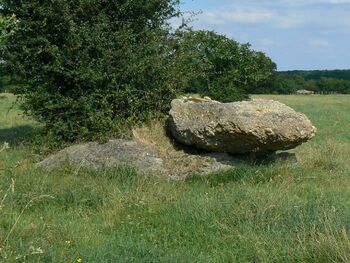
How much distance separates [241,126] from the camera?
9875mm

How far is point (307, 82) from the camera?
104 meters

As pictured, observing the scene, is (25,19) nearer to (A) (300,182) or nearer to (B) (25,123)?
(A) (300,182)

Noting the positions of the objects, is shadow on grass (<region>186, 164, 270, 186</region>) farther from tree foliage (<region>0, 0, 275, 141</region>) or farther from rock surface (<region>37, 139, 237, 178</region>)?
tree foliage (<region>0, 0, 275, 141</region>)

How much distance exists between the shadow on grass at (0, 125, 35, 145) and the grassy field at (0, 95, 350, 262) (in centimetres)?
443

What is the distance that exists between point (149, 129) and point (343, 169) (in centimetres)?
407

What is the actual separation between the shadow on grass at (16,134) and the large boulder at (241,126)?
14.6 ft

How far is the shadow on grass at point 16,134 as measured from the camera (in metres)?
13.6

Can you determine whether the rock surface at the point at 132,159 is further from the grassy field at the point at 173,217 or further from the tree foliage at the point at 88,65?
the tree foliage at the point at 88,65

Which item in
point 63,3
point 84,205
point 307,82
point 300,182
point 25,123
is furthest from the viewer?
point 307,82

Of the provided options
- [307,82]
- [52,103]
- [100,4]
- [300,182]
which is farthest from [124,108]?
[307,82]

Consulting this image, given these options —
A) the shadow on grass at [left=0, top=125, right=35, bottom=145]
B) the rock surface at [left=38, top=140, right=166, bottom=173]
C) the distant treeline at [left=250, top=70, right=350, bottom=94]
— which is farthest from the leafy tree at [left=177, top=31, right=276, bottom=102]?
the distant treeline at [left=250, top=70, right=350, bottom=94]

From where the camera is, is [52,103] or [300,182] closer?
[300,182]

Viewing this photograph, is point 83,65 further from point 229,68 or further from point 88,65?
point 229,68

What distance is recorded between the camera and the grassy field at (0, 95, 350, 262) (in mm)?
5324
